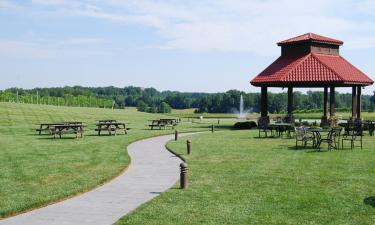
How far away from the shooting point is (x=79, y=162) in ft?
51.7

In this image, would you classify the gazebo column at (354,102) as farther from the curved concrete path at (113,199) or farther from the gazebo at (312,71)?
the curved concrete path at (113,199)

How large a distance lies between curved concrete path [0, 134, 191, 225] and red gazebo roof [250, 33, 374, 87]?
64.0 ft

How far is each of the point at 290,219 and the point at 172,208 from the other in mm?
2359

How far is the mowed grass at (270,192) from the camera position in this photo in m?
8.61

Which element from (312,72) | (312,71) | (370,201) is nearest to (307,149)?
(370,201)

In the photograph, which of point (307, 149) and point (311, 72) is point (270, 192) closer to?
point (307, 149)

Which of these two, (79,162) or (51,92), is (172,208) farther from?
(51,92)

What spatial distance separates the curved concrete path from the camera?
27.7 ft

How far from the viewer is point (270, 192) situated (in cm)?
1083

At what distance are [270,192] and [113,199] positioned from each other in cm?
371

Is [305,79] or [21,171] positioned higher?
[305,79]

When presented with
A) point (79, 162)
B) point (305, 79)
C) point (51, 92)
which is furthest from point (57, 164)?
point (51, 92)

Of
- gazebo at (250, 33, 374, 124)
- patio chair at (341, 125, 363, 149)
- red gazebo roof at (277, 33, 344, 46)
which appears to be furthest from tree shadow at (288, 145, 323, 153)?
red gazebo roof at (277, 33, 344, 46)

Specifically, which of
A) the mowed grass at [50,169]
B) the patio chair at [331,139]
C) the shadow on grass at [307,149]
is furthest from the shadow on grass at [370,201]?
the patio chair at [331,139]
